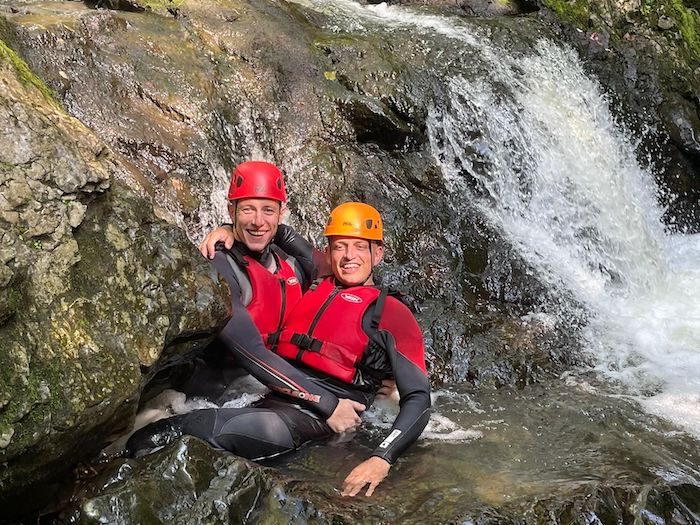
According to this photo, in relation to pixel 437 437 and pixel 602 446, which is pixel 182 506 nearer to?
pixel 437 437

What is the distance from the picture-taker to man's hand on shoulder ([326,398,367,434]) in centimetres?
354

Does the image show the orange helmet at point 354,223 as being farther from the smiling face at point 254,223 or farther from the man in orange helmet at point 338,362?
the smiling face at point 254,223

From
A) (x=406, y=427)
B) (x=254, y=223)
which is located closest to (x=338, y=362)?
(x=406, y=427)

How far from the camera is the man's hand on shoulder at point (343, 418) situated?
354 cm

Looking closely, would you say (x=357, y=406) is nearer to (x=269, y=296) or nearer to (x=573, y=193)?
(x=269, y=296)

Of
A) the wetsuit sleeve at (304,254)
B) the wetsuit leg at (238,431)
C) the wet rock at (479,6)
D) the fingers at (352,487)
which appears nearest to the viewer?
the fingers at (352,487)

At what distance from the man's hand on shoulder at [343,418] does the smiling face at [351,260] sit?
0.79m

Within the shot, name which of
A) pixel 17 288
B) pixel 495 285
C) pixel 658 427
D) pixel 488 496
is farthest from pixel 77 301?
pixel 495 285

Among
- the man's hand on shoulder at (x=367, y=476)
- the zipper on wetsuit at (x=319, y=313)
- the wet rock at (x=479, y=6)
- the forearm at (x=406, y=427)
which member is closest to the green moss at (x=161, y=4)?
the wet rock at (x=479, y=6)

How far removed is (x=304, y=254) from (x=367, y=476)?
78.3 inches

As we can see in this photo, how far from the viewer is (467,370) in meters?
5.04

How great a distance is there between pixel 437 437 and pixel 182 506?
1.64m

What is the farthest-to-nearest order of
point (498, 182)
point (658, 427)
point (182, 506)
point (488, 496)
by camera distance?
point (498, 182)
point (658, 427)
point (488, 496)
point (182, 506)

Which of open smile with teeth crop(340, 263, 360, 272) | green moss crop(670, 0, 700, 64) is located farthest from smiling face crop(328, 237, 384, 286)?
green moss crop(670, 0, 700, 64)
